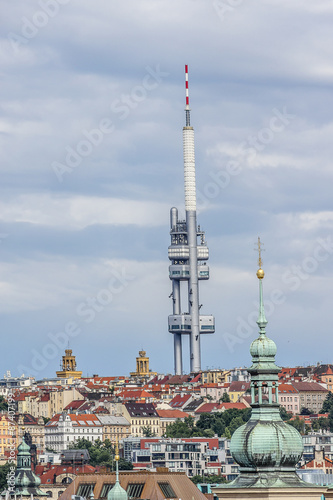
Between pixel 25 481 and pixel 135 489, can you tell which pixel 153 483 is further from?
pixel 25 481

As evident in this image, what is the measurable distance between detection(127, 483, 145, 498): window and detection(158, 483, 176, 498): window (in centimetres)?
120

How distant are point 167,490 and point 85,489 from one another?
735 centimetres

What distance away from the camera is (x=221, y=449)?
6875 inches

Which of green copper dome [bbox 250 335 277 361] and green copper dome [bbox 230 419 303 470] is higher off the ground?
green copper dome [bbox 250 335 277 361]

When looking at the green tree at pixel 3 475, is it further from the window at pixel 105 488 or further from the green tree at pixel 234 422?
the green tree at pixel 234 422

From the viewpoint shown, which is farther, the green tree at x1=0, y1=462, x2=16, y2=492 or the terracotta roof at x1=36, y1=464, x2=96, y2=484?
the terracotta roof at x1=36, y1=464, x2=96, y2=484

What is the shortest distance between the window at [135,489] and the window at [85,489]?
11.6 feet

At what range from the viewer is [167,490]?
11556cm

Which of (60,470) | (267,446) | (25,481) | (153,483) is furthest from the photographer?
(60,470)

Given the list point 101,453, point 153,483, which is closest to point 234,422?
point 101,453

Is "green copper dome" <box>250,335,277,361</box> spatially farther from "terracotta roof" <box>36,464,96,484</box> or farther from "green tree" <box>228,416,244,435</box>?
"green tree" <box>228,416,244,435</box>

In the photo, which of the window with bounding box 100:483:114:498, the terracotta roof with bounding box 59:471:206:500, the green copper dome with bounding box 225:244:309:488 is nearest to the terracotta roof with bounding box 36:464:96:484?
the terracotta roof with bounding box 59:471:206:500

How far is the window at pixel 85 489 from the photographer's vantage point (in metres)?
119

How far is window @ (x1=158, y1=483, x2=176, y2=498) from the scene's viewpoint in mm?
114056
